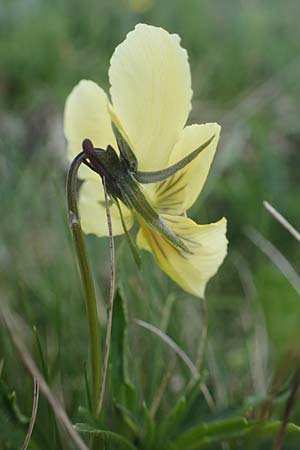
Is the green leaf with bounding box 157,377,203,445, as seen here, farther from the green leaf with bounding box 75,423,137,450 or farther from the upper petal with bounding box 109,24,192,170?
the upper petal with bounding box 109,24,192,170

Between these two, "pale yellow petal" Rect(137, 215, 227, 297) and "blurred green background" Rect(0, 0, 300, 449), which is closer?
"pale yellow petal" Rect(137, 215, 227, 297)

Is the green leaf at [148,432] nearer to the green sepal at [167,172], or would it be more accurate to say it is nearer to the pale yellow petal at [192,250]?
the pale yellow petal at [192,250]

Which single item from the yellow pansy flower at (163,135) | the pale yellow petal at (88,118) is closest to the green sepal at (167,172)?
the yellow pansy flower at (163,135)

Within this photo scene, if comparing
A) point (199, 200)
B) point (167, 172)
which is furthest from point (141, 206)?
point (199, 200)

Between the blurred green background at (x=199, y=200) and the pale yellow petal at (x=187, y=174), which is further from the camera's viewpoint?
the blurred green background at (x=199, y=200)

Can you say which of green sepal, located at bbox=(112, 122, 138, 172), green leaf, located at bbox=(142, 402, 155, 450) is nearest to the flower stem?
green sepal, located at bbox=(112, 122, 138, 172)

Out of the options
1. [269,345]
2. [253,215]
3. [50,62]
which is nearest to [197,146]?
[269,345]

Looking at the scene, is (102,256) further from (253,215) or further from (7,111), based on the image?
(7,111)

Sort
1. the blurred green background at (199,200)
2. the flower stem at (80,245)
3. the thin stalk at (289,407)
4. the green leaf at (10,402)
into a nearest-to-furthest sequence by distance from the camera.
→ the thin stalk at (289,407), the flower stem at (80,245), the green leaf at (10,402), the blurred green background at (199,200)
